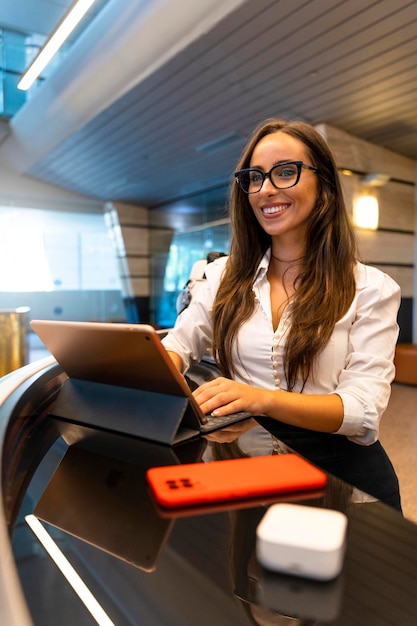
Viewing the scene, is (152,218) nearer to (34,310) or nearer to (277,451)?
(34,310)

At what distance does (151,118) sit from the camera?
6023mm

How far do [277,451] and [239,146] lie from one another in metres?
6.29

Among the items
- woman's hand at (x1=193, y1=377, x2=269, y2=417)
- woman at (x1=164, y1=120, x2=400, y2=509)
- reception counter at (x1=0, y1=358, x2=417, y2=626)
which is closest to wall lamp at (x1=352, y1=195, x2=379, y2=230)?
woman at (x1=164, y1=120, x2=400, y2=509)

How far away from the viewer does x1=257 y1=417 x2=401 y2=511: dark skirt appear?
4.24ft

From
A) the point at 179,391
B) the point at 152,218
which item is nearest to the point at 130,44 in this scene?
the point at 179,391

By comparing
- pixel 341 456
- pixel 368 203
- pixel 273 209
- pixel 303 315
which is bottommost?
pixel 341 456

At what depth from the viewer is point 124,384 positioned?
0.98 m

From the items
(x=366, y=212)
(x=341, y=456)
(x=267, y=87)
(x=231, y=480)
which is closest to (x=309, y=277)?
(x=341, y=456)

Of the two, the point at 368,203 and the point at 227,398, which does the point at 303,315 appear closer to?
the point at 227,398

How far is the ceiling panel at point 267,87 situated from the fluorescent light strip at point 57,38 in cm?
82

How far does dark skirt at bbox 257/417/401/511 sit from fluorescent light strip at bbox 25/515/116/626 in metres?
0.79

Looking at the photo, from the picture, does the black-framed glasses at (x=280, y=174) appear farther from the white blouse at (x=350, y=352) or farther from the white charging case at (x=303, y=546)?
the white charging case at (x=303, y=546)

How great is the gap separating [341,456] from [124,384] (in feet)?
2.16

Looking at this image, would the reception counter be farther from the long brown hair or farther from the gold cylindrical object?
the gold cylindrical object
